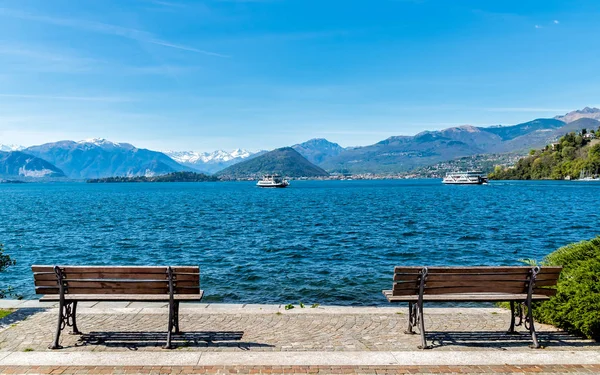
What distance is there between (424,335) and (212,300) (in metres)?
9.78

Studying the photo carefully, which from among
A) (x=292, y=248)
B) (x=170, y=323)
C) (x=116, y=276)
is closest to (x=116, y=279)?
(x=116, y=276)

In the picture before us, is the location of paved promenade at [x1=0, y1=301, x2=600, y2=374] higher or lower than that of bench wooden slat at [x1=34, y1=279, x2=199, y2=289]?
lower

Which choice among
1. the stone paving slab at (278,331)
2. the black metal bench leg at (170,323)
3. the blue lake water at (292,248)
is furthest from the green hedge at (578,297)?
the black metal bench leg at (170,323)

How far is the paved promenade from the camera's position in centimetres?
676

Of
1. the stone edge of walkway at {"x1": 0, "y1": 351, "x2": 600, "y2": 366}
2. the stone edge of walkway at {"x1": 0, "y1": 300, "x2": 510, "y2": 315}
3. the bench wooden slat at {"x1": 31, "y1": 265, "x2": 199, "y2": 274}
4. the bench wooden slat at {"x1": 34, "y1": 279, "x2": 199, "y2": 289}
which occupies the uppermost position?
the bench wooden slat at {"x1": 31, "y1": 265, "x2": 199, "y2": 274}

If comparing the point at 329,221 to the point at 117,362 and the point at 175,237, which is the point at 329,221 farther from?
the point at 117,362

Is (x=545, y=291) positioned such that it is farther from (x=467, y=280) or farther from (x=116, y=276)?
(x=116, y=276)

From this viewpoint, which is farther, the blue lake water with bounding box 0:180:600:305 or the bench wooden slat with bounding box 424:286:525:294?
the blue lake water with bounding box 0:180:600:305

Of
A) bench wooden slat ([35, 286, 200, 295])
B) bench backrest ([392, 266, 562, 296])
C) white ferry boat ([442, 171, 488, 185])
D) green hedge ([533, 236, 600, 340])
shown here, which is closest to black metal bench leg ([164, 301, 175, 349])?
bench wooden slat ([35, 286, 200, 295])

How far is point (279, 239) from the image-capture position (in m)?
33.1

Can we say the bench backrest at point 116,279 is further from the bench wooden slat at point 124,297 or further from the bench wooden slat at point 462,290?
the bench wooden slat at point 462,290

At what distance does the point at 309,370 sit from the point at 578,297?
5247mm

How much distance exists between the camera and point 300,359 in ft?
23.0

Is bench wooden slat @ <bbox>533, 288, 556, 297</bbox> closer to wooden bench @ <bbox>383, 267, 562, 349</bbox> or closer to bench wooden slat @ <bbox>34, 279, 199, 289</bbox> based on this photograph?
wooden bench @ <bbox>383, 267, 562, 349</bbox>
